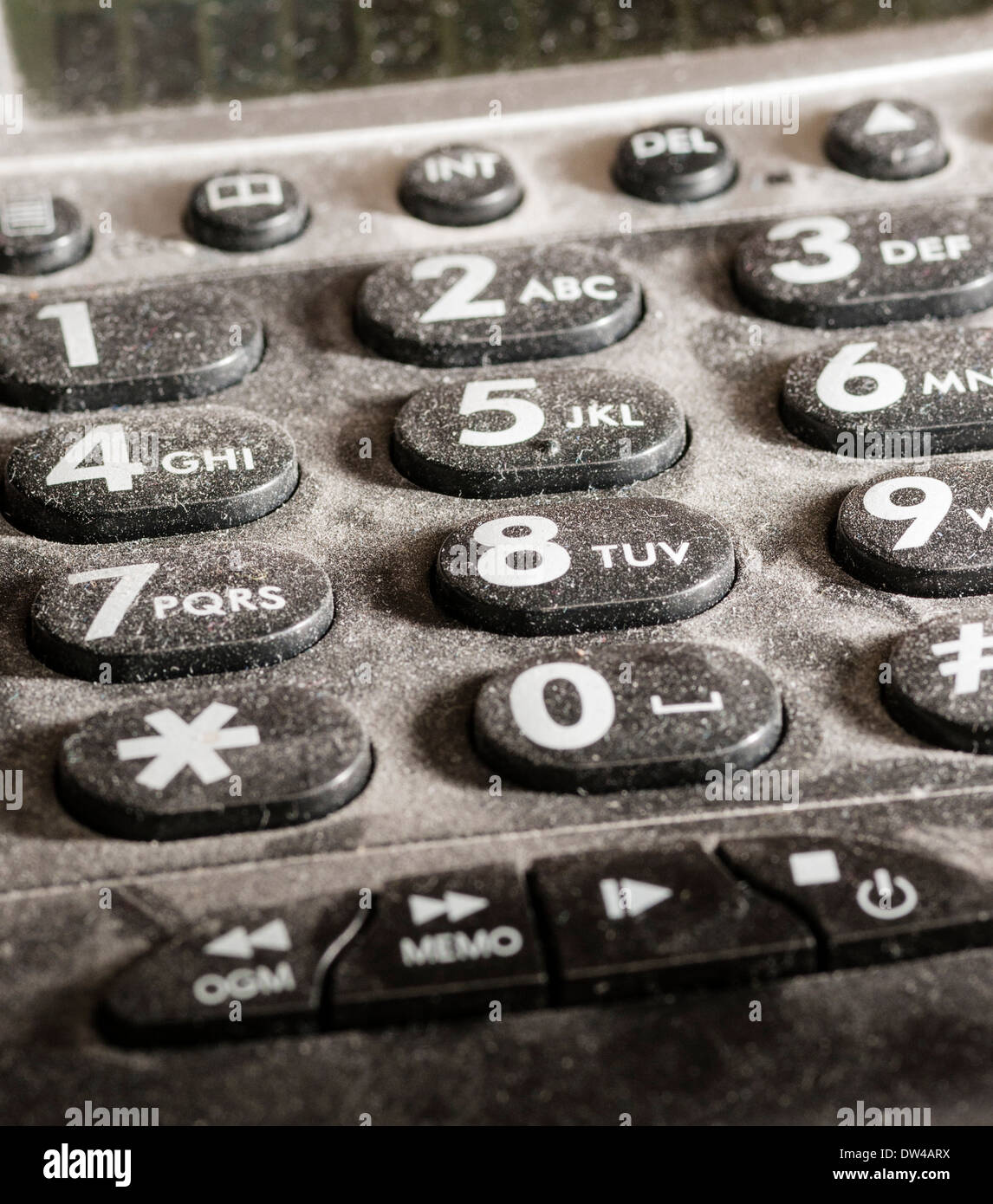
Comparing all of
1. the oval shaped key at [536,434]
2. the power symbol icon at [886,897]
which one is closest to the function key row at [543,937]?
the power symbol icon at [886,897]

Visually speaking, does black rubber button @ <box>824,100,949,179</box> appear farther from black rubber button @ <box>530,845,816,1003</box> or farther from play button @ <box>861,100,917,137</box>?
black rubber button @ <box>530,845,816,1003</box>

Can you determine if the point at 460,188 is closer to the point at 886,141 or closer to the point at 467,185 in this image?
the point at 467,185

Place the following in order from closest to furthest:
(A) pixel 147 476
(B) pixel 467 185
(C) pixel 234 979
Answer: (C) pixel 234 979 < (A) pixel 147 476 < (B) pixel 467 185

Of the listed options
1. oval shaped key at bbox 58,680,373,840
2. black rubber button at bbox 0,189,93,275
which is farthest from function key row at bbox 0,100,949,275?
oval shaped key at bbox 58,680,373,840

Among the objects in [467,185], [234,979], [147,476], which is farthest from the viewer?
[467,185]

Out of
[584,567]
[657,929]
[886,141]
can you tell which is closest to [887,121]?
[886,141]
